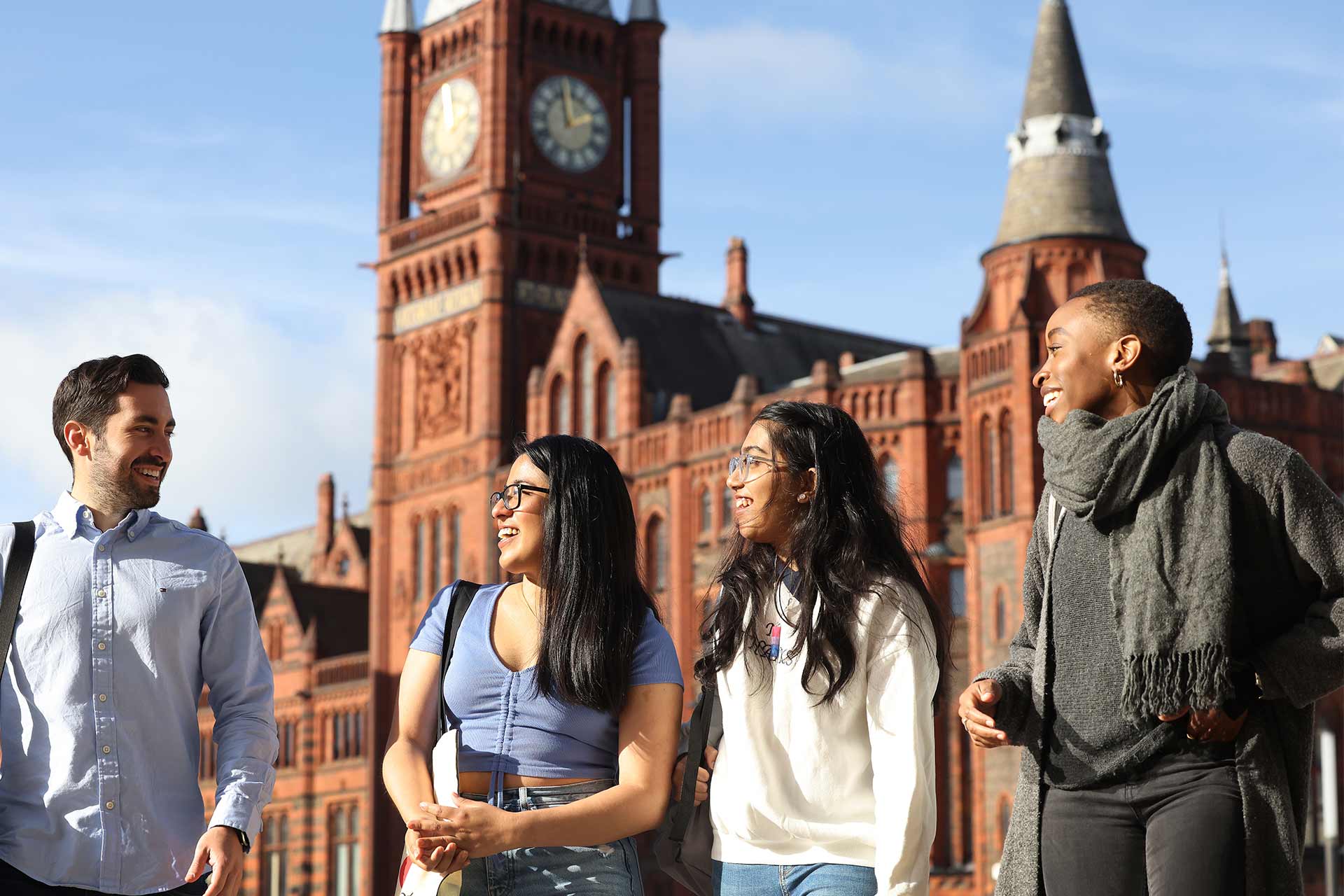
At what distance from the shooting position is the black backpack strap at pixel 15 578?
253 inches

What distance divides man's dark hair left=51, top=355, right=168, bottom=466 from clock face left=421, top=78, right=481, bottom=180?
171ft

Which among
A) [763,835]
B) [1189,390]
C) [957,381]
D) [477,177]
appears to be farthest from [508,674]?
[477,177]

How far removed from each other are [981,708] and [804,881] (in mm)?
736

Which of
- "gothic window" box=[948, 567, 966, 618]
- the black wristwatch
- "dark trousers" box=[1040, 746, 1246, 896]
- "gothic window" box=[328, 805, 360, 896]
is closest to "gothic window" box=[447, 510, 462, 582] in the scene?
"gothic window" box=[328, 805, 360, 896]

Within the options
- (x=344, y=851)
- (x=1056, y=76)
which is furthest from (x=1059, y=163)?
(x=344, y=851)

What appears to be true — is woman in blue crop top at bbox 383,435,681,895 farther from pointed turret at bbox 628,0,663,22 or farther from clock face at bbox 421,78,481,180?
pointed turret at bbox 628,0,663,22

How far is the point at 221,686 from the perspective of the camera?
666 centimetres

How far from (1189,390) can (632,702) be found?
68.6 inches

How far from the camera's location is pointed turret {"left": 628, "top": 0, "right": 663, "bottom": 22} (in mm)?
61500

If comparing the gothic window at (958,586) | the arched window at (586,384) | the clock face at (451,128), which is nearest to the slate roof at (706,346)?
the arched window at (586,384)

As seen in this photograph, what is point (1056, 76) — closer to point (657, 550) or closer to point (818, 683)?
point (657, 550)

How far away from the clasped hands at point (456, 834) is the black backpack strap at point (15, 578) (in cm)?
143

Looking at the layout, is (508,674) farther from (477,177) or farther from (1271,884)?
(477,177)

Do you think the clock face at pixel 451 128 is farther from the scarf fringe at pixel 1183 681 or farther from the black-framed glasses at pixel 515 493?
the scarf fringe at pixel 1183 681
